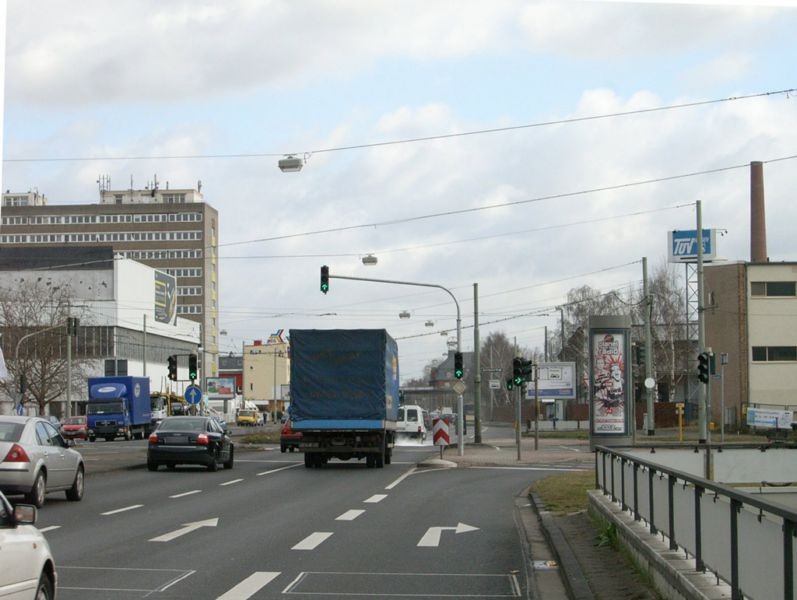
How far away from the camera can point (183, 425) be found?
32.3 meters

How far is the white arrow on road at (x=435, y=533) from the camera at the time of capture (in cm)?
1473

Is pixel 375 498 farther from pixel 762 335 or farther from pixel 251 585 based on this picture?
pixel 762 335

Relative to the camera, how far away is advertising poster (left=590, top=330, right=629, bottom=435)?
38.8 metres

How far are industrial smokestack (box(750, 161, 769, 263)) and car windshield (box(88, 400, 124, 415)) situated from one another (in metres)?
43.2

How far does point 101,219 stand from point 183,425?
141 meters

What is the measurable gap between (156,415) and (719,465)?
64179 mm

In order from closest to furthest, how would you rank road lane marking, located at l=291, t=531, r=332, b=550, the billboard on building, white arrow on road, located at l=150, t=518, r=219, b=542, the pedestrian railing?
the pedestrian railing < road lane marking, located at l=291, t=531, r=332, b=550 < white arrow on road, located at l=150, t=518, r=219, b=542 < the billboard on building

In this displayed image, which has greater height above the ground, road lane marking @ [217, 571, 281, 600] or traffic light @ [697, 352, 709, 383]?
traffic light @ [697, 352, 709, 383]

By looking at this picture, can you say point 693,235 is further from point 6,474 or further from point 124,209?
point 124,209

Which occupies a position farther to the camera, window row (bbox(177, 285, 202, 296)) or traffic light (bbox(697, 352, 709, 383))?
window row (bbox(177, 285, 202, 296))

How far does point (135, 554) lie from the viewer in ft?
43.5

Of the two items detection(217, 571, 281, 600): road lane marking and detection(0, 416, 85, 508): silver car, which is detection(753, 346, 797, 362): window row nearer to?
detection(0, 416, 85, 508): silver car

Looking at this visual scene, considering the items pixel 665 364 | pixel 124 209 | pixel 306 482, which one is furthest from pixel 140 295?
pixel 306 482

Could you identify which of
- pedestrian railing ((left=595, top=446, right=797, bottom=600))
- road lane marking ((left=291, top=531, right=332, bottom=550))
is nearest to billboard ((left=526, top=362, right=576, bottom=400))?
road lane marking ((left=291, top=531, right=332, bottom=550))
